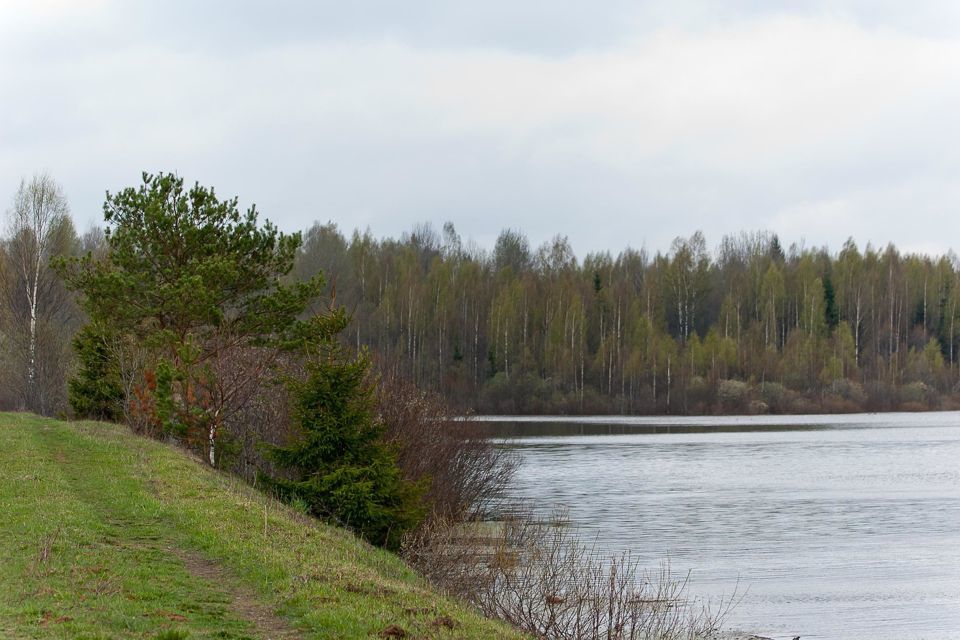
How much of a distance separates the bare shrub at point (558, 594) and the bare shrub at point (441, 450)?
376 cm

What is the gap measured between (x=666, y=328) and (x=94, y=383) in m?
88.6

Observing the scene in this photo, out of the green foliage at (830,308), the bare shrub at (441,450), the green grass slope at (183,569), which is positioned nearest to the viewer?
the green grass slope at (183,569)

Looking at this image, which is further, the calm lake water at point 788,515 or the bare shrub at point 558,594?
the calm lake water at point 788,515

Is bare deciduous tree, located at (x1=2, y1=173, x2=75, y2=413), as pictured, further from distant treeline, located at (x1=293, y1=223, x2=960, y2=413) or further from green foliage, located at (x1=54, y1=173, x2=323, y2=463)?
distant treeline, located at (x1=293, y1=223, x2=960, y2=413)

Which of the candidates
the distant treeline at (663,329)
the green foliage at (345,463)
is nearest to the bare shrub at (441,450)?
the green foliage at (345,463)

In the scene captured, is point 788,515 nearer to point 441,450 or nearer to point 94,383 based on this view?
point 441,450

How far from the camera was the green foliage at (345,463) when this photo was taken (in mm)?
21609

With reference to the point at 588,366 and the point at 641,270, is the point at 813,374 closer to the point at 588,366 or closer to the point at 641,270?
the point at 588,366

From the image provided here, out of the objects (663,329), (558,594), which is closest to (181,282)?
(558,594)

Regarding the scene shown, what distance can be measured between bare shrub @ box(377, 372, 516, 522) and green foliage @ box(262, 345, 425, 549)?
230 centimetres

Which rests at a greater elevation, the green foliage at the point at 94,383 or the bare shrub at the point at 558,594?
the green foliage at the point at 94,383

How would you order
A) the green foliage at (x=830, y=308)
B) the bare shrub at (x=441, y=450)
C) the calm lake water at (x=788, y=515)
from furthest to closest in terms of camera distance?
the green foliage at (x=830, y=308)
the bare shrub at (x=441, y=450)
the calm lake water at (x=788, y=515)

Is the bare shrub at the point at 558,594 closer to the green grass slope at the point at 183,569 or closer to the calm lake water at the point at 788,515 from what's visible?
the green grass slope at the point at 183,569

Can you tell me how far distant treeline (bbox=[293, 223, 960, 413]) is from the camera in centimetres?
10706
